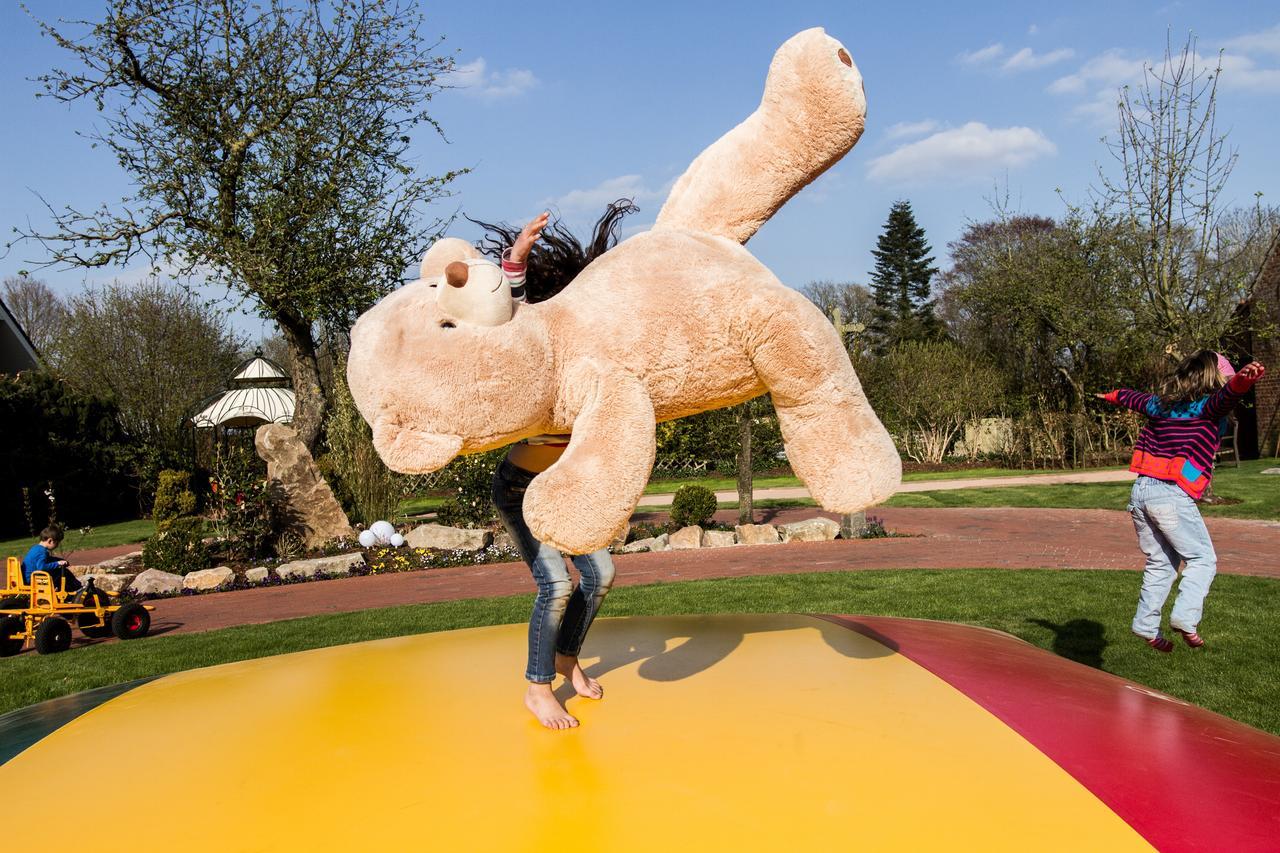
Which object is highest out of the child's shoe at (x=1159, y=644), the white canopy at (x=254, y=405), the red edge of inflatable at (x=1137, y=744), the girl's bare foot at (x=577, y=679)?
the white canopy at (x=254, y=405)

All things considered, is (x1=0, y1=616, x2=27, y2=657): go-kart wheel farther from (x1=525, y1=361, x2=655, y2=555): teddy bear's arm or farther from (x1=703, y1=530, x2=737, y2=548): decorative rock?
(x1=703, y1=530, x2=737, y2=548): decorative rock

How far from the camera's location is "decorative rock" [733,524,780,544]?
12680 mm

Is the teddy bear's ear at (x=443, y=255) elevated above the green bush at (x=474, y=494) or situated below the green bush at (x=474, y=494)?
above

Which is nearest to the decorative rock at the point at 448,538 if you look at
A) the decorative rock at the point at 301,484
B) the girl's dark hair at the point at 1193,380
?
the decorative rock at the point at 301,484

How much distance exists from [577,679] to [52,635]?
667 cm

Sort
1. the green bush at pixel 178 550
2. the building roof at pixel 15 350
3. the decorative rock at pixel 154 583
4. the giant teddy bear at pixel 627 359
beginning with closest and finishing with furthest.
A: the giant teddy bear at pixel 627 359 → the decorative rock at pixel 154 583 → the green bush at pixel 178 550 → the building roof at pixel 15 350

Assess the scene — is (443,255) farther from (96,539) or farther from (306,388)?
(96,539)

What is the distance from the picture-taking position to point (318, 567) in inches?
476

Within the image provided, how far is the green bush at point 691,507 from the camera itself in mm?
13766

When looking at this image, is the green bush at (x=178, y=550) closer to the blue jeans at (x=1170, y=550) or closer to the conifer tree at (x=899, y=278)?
the blue jeans at (x=1170, y=550)

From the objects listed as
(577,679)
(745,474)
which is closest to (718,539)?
(745,474)

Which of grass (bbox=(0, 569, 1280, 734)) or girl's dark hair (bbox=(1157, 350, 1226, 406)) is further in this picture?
grass (bbox=(0, 569, 1280, 734))

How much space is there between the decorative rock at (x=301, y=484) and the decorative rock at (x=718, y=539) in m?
5.50

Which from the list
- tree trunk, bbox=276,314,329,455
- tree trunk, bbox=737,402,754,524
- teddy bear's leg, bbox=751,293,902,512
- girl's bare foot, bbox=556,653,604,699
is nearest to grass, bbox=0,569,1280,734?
teddy bear's leg, bbox=751,293,902,512
